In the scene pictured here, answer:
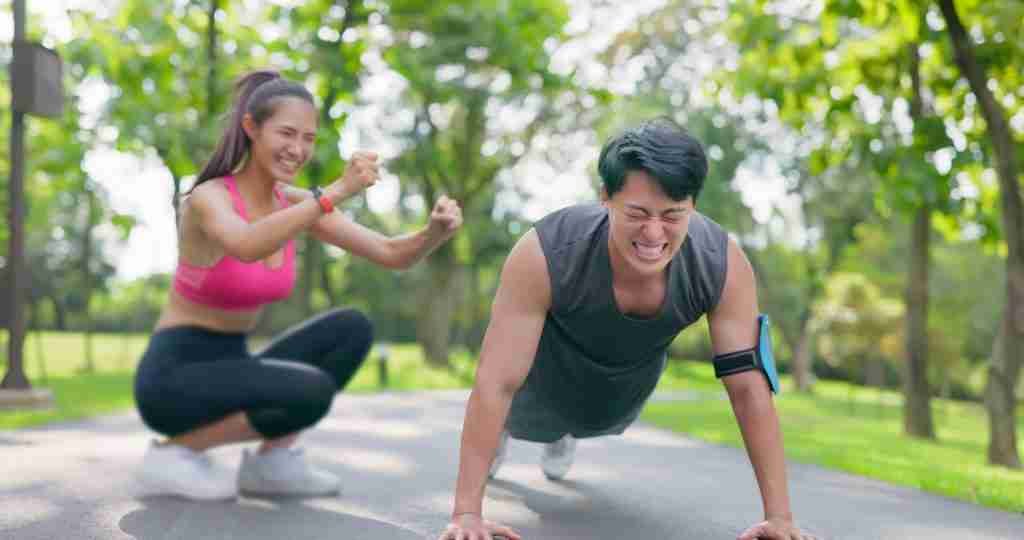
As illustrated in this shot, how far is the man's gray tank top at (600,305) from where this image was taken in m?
2.51

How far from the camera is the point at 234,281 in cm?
320

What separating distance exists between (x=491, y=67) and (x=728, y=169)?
25.1ft

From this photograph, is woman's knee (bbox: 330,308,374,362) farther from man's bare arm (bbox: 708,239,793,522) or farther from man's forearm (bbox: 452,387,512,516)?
man's bare arm (bbox: 708,239,793,522)

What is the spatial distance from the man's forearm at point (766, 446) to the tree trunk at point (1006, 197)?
4.70 m

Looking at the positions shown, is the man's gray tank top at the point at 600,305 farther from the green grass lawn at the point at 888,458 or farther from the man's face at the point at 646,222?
the green grass lawn at the point at 888,458

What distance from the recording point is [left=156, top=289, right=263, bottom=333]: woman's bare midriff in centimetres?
333

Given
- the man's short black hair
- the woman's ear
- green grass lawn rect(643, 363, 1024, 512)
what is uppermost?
the woman's ear

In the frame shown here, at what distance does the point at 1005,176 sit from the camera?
6379mm

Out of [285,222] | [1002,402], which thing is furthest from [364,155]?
[1002,402]

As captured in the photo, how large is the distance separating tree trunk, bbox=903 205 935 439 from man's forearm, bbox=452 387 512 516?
7.80 metres

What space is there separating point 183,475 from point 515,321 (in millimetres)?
1455

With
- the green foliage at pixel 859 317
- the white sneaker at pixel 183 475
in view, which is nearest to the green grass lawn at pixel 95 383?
the white sneaker at pixel 183 475

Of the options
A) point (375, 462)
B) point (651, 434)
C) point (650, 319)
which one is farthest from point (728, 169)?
point (650, 319)

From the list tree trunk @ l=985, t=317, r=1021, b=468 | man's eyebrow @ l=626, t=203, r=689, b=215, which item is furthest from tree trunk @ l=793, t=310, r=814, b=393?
man's eyebrow @ l=626, t=203, r=689, b=215
